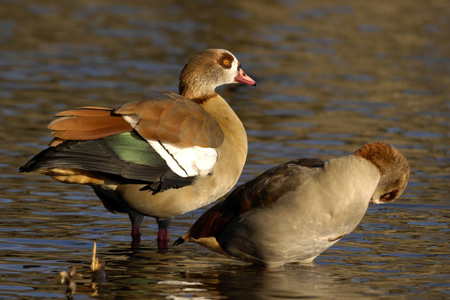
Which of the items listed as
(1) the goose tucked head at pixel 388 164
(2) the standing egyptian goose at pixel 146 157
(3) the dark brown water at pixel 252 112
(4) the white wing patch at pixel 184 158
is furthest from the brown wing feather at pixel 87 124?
(1) the goose tucked head at pixel 388 164

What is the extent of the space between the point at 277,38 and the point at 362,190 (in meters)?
15.3

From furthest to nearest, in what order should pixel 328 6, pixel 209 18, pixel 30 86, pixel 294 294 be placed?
pixel 328 6, pixel 209 18, pixel 30 86, pixel 294 294

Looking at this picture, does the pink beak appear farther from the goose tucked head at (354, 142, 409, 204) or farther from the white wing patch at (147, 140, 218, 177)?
the goose tucked head at (354, 142, 409, 204)

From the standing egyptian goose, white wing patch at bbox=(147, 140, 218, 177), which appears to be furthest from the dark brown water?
white wing patch at bbox=(147, 140, 218, 177)

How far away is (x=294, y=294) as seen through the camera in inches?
282

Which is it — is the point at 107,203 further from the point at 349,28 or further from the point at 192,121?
the point at 349,28

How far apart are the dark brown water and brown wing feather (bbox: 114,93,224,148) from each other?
1.01 metres

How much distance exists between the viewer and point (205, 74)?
9711 mm

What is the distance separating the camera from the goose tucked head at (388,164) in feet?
24.1

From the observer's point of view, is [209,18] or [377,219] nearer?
[377,219]

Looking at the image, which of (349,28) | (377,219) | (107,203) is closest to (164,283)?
(107,203)

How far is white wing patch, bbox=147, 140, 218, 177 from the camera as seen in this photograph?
831 cm

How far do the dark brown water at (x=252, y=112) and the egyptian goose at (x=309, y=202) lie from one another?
294 mm

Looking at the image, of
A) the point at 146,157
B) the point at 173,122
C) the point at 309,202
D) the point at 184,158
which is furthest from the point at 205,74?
the point at 309,202
